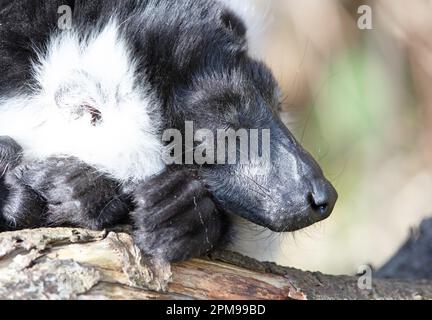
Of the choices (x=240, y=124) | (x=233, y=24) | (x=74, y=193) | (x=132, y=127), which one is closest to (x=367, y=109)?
(x=233, y=24)

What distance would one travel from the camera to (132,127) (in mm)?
1841

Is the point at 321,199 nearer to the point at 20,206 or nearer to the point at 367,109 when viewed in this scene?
the point at 20,206

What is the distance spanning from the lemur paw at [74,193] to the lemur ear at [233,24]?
0.55 metres

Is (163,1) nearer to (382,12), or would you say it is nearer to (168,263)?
(168,263)

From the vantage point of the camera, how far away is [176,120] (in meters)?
1.91

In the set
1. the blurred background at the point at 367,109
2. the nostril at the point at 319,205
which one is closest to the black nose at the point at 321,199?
the nostril at the point at 319,205

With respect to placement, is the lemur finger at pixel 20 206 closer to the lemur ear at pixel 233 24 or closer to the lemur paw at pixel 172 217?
the lemur paw at pixel 172 217

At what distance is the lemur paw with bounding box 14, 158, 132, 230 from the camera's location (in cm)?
181

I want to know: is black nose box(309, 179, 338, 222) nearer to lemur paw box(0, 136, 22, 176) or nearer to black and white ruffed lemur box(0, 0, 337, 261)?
black and white ruffed lemur box(0, 0, 337, 261)

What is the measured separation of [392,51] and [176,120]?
2861mm

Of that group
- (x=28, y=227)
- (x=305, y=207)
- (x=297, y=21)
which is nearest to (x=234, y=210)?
(x=305, y=207)

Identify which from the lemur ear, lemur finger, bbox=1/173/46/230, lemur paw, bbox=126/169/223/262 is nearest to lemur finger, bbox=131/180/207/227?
lemur paw, bbox=126/169/223/262

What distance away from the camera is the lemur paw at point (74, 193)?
1807 millimetres

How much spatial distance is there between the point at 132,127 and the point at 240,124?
10.6 inches
